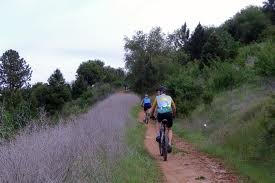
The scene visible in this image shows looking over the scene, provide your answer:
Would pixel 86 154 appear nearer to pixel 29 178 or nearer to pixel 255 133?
pixel 29 178

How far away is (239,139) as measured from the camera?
13.7m

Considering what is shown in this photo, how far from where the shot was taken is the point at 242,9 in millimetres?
86688

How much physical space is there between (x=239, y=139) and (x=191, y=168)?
250 cm

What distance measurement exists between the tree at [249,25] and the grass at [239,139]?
5229 cm

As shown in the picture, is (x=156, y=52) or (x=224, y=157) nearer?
(x=224, y=157)

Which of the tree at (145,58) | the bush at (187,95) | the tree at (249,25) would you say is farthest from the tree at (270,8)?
the bush at (187,95)

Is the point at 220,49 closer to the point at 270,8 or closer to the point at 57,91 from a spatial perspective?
the point at 270,8

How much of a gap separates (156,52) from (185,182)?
124 feet

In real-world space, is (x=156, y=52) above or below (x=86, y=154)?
above

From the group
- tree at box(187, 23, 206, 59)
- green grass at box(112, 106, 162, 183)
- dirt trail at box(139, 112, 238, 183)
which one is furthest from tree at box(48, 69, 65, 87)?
green grass at box(112, 106, 162, 183)

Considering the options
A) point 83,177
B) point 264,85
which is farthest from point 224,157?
point 264,85

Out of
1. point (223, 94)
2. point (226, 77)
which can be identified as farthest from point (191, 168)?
point (226, 77)

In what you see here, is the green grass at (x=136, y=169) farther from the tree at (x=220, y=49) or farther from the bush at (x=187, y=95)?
the tree at (x=220, y=49)

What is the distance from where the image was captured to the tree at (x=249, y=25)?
73.2m
